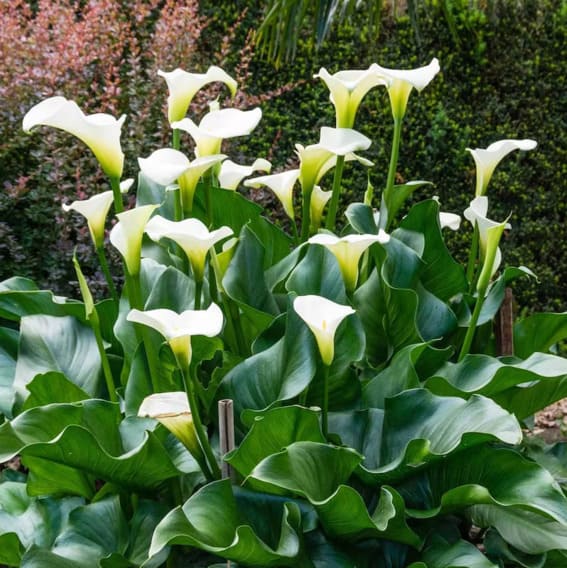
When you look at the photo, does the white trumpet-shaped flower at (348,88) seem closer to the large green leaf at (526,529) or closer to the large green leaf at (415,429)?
the large green leaf at (415,429)

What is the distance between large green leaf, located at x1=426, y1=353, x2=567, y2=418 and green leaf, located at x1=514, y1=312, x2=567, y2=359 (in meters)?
0.21

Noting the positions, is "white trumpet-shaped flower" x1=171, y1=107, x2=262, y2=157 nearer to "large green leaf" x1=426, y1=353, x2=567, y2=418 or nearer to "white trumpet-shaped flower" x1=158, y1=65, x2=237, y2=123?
"white trumpet-shaped flower" x1=158, y1=65, x2=237, y2=123

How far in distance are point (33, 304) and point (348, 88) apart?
33.0 inches

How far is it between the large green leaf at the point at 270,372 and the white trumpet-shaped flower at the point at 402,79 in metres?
0.49

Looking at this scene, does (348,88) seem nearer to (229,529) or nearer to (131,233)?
(131,233)

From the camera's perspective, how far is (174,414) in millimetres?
1371

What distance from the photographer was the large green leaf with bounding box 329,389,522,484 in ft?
4.41

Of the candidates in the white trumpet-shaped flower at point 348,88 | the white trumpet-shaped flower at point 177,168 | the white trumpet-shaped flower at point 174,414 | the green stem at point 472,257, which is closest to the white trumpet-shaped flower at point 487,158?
the green stem at point 472,257

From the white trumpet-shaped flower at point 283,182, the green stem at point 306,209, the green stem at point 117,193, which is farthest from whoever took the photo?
the white trumpet-shaped flower at point 283,182

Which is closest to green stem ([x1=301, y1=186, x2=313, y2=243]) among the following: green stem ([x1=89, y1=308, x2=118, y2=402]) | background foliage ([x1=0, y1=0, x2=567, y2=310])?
green stem ([x1=89, y1=308, x2=118, y2=402])

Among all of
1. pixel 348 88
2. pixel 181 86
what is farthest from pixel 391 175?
pixel 181 86

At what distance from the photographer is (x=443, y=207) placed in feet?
16.8

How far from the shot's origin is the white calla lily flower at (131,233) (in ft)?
4.69

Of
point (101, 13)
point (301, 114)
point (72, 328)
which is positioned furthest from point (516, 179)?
point (72, 328)
